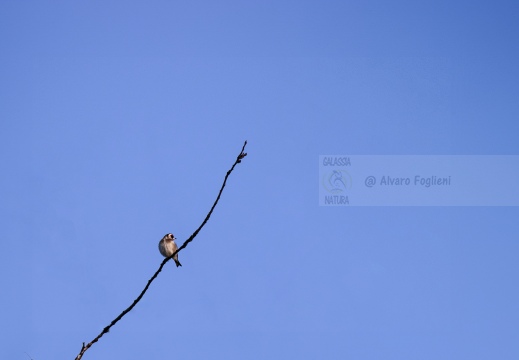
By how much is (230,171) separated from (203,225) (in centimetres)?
39

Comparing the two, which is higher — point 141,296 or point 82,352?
point 141,296

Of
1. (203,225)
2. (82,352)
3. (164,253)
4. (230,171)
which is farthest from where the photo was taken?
(164,253)

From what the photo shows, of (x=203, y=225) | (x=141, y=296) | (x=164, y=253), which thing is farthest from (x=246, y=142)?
(x=164, y=253)

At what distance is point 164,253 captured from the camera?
1086cm

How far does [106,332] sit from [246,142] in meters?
1.23

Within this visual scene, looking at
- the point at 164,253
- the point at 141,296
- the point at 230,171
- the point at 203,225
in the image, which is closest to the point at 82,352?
the point at 141,296

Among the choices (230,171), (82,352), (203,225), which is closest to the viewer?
(82,352)

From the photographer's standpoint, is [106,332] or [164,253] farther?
[164,253]

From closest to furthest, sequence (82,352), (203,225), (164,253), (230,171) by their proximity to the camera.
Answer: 1. (82,352)
2. (203,225)
3. (230,171)
4. (164,253)

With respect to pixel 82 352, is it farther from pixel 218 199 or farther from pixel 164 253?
pixel 164 253

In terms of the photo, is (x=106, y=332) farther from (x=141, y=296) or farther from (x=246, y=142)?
(x=246, y=142)

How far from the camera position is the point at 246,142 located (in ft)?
11.0

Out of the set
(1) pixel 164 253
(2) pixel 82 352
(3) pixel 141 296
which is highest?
(1) pixel 164 253

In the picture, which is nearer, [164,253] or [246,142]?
[246,142]
